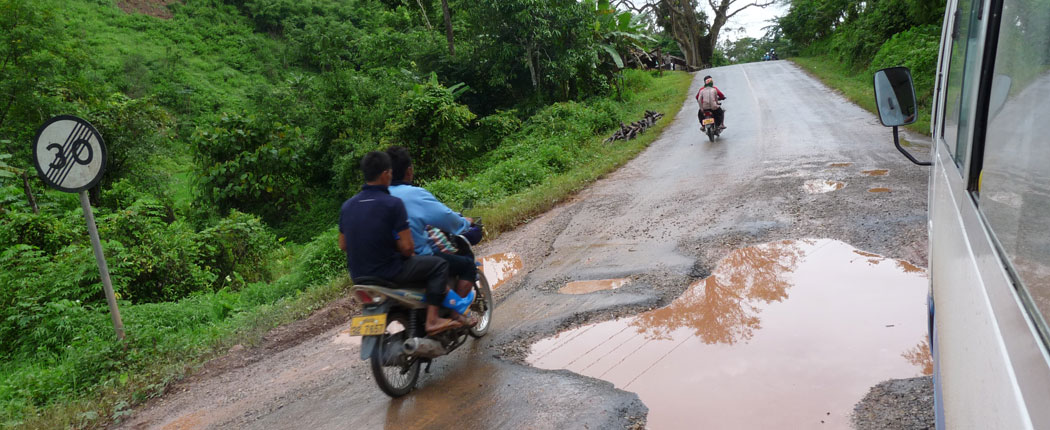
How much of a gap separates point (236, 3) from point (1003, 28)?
1772 inches

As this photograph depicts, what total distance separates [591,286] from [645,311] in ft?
2.82

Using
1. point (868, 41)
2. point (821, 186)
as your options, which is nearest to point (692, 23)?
point (868, 41)

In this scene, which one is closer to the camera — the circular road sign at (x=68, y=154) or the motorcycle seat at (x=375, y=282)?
the motorcycle seat at (x=375, y=282)

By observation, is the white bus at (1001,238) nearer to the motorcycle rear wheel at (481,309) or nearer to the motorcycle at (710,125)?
the motorcycle rear wheel at (481,309)

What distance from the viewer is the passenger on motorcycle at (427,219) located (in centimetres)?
426

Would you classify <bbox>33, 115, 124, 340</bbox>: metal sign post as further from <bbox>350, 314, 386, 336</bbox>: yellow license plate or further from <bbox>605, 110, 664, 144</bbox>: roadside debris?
<bbox>605, 110, 664, 144</bbox>: roadside debris

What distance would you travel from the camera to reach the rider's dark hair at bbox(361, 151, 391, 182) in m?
3.91

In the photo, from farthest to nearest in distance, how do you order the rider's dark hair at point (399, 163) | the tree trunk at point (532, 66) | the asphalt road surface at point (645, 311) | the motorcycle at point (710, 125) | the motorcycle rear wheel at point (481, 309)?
the tree trunk at point (532, 66) < the motorcycle at point (710, 125) < the motorcycle rear wheel at point (481, 309) < the rider's dark hair at point (399, 163) < the asphalt road surface at point (645, 311)

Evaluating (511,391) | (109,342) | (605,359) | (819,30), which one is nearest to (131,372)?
(109,342)

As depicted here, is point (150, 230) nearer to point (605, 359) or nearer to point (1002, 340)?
point (605, 359)

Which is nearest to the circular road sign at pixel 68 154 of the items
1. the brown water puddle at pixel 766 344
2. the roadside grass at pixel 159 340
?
the roadside grass at pixel 159 340

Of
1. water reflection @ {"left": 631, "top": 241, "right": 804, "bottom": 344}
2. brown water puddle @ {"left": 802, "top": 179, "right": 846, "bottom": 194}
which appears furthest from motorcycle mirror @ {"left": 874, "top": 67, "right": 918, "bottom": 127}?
brown water puddle @ {"left": 802, "top": 179, "right": 846, "bottom": 194}

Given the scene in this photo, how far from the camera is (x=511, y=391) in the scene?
3.85 m

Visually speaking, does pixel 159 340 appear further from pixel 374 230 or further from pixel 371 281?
pixel 374 230
